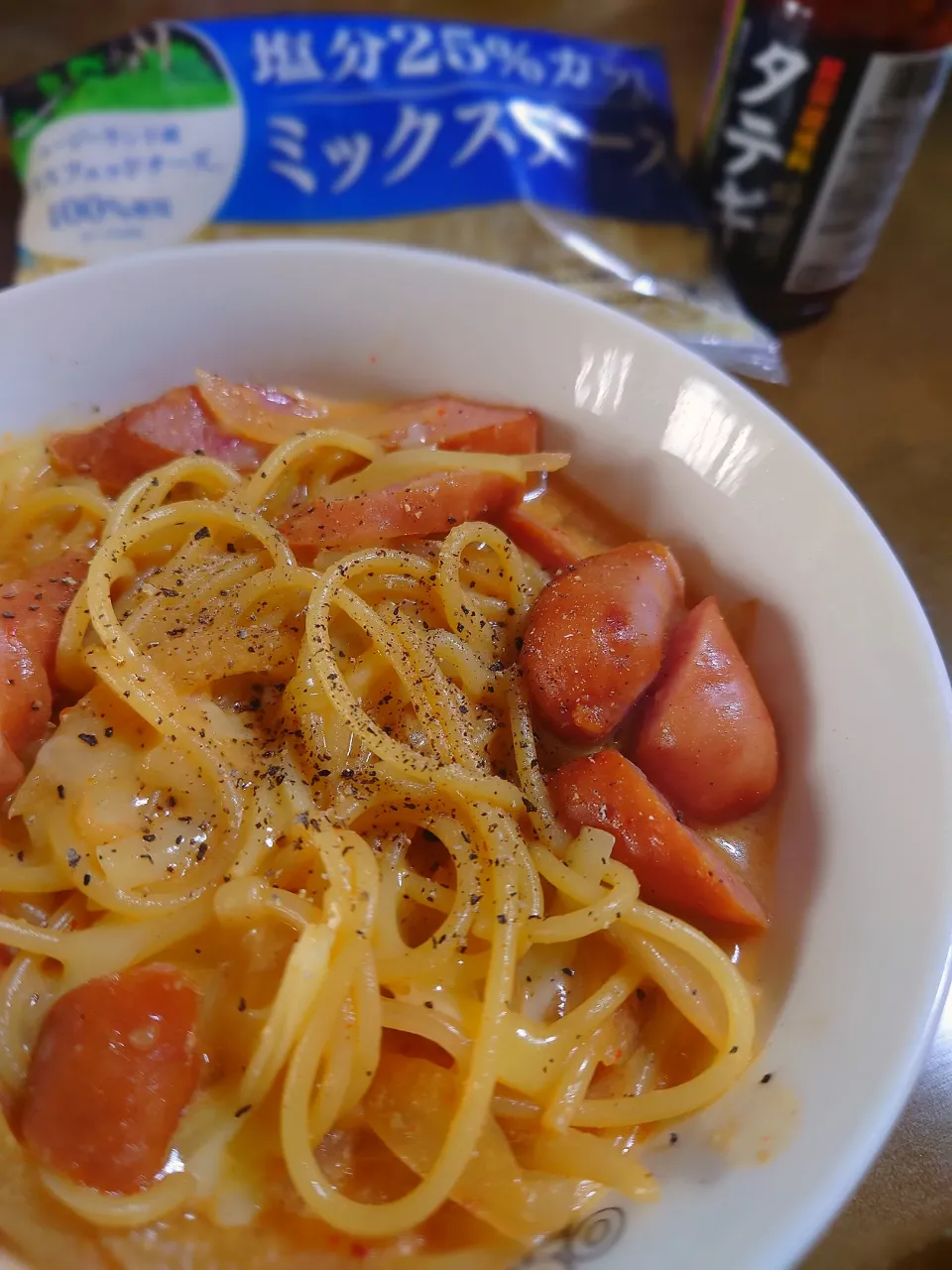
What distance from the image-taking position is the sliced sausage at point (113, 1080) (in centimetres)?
105

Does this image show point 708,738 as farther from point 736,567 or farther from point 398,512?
point 398,512

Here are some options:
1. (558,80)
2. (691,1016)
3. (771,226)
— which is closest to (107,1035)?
(691,1016)

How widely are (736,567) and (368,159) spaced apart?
5.65 feet

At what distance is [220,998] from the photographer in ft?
3.83

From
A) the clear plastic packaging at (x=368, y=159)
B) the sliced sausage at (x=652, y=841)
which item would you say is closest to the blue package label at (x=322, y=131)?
the clear plastic packaging at (x=368, y=159)

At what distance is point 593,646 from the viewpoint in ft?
4.49

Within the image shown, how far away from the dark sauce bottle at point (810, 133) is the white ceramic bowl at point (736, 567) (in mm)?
894

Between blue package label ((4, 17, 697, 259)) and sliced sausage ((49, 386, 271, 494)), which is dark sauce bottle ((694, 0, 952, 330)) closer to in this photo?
blue package label ((4, 17, 697, 259))

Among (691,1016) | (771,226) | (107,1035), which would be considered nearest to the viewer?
(107,1035)

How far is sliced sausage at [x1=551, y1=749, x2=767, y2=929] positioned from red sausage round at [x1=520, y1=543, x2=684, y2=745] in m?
0.09

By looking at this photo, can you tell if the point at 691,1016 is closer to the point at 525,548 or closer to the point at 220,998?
the point at 220,998

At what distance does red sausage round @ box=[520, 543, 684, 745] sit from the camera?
1356 mm

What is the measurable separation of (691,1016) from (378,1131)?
413 millimetres

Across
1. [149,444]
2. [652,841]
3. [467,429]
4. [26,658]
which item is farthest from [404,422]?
[652,841]
